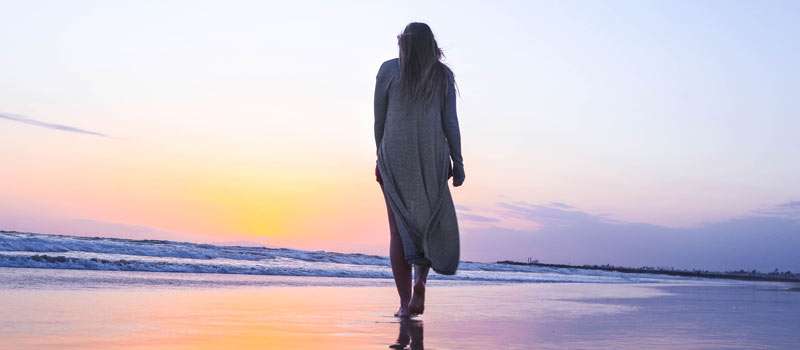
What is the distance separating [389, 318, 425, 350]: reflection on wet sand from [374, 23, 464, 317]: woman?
0.25 m

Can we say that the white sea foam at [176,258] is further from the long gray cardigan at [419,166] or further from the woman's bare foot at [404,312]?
the long gray cardigan at [419,166]

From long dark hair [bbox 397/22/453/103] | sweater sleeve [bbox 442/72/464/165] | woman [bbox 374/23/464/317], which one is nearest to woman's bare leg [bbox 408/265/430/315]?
woman [bbox 374/23/464/317]

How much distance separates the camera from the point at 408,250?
4672mm

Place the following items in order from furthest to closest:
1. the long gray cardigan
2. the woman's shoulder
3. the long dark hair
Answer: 1. the woman's shoulder
2. the long dark hair
3. the long gray cardigan

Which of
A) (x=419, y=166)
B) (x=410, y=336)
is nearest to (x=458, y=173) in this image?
(x=419, y=166)

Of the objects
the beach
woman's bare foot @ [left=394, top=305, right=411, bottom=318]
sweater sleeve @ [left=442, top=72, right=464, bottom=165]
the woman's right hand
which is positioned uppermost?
sweater sleeve @ [left=442, top=72, right=464, bottom=165]

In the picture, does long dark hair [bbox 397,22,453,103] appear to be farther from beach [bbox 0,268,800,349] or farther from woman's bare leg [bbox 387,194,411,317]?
beach [bbox 0,268,800,349]

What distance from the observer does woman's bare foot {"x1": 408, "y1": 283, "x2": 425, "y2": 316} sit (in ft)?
15.5

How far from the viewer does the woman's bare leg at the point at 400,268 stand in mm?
4848

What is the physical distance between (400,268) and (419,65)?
1.18m

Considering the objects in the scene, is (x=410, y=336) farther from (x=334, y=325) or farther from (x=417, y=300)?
(x=417, y=300)

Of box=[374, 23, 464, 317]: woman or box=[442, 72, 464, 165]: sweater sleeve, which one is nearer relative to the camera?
box=[374, 23, 464, 317]: woman

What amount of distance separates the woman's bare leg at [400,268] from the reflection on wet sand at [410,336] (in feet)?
0.46

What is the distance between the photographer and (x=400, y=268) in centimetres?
484
